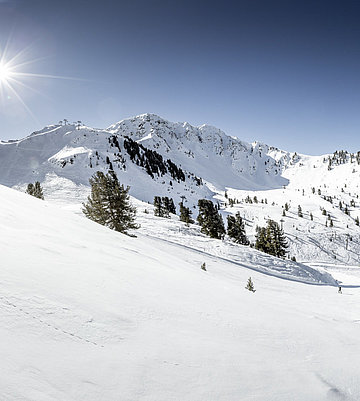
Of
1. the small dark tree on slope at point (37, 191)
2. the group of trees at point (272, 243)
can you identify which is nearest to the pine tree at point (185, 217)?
the group of trees at point (272, 243)

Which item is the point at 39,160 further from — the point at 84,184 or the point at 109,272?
the point at 109,272

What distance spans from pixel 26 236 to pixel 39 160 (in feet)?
384

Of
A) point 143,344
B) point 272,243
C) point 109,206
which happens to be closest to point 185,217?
point 272,243

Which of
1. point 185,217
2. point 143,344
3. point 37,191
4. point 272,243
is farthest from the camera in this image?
point 185,217

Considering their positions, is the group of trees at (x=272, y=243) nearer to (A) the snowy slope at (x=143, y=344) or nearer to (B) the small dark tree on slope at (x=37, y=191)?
(B) the small dark tree on slope at (x=37, y=191)

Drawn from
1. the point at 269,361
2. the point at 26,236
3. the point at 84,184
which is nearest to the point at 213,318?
the point at 269,361

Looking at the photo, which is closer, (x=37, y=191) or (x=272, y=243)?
(x=37, y=191)

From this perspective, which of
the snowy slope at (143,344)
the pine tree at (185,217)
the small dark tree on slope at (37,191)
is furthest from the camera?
the pine tree at (185,217)

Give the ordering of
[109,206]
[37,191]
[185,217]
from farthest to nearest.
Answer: [185,217] → [37,191] → [109,206]

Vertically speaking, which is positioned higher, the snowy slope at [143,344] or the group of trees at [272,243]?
the snowy slope at [143,344]

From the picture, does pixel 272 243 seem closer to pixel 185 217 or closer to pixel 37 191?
pixel 185 217

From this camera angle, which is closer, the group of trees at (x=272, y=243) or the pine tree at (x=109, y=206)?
the pine tree at (x=109, y=206)

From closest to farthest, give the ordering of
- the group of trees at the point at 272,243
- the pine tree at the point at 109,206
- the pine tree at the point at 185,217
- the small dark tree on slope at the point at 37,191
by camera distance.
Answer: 1. the pine tree at the point at 109,206
2. the small dark tree on slope at the point at 37,191
3. the group of trees at the point at 272,243
4. the pine tree at the point at 185,217

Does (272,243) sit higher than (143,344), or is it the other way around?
(143,344)
